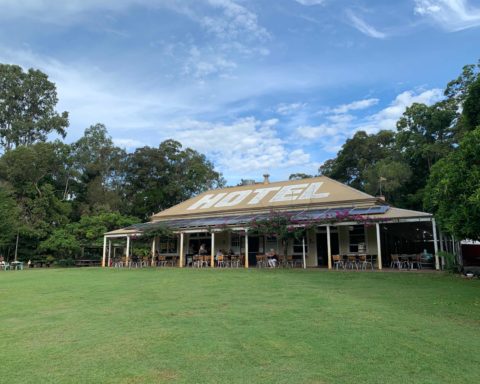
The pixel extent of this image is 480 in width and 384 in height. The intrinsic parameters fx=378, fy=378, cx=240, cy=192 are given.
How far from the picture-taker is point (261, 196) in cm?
2480

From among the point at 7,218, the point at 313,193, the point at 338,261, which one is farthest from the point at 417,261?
the point at 7,218

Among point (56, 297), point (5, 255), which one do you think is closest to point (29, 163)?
point (5, 255)

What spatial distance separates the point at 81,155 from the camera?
4009cm

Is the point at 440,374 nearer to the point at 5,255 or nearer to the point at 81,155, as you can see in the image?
the point at 5,255

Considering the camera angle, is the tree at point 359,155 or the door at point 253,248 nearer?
the door at point 253,248

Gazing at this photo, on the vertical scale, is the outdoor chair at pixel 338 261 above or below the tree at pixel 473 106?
below

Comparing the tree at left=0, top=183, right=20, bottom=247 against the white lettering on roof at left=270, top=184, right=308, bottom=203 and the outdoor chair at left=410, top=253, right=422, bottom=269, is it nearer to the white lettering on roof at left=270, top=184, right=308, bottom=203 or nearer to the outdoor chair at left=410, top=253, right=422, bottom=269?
the white lettering on roof at left=270, top=184, right=308, bottom=203

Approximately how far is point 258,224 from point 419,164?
66.1 feet

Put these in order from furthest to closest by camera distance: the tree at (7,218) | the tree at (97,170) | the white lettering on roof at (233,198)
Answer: the tree at (97,170) → the tree at (7,218) → the white lettering on roof at (233,198)

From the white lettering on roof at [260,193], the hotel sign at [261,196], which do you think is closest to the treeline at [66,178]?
the hotel sign at [261,196]

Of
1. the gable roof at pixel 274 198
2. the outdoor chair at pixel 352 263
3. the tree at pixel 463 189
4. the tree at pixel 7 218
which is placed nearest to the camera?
the tree at pixel 463 189

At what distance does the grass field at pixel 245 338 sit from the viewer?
3674 mm

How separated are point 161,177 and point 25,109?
16009mm

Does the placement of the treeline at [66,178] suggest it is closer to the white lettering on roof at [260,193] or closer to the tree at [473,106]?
the white lettering on roof at [260,193]
